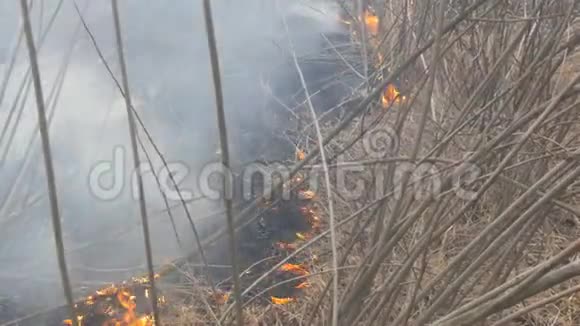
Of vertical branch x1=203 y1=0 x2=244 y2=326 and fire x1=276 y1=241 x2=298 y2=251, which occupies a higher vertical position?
vertical branch x1=203 y1=0 x2=244 y2=326

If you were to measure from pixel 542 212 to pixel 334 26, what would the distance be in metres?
7.34

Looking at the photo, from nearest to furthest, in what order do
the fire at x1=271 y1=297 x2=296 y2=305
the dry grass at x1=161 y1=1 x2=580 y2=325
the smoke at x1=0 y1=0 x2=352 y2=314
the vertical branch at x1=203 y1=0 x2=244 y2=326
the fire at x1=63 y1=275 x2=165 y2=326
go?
the vertical branch at x1=203 y1=0 x2=244 y2=326
the dry grass at x1=161 y1=1 x2=580 y2=325
the fire at x1=63 y1=275 x2=165 y2=326
the fire at x1=271 y1=297 x2=296 y2=305
the smoke at x1=0 y1=0 x2=352 y2=314

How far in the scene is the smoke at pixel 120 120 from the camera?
13.6 feet

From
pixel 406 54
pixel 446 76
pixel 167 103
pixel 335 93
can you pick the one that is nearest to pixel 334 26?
pixel 335 93

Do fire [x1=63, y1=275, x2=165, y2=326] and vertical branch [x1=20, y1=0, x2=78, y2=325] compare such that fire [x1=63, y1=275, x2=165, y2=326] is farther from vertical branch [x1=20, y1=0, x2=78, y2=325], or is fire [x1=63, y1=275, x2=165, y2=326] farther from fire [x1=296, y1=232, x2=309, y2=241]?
vertical branch [x1=20, y1=0, x2=78, y2=325]

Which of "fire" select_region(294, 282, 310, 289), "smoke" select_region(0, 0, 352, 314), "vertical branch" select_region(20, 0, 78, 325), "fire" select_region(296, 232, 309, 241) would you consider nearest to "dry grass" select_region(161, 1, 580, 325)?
"fire" select_region(294, 282, 310, 289)

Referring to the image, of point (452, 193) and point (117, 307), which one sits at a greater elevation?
point (452, 193)

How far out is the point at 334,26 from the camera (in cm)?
863

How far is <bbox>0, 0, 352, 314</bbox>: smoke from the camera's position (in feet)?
13.6

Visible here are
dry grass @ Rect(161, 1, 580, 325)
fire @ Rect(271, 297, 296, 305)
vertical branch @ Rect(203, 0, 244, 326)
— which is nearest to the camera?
vertical branch @ Rect(203, 0, 244, 326)

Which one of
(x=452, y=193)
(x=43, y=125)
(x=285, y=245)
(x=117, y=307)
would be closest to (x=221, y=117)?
(x=43, y=125)

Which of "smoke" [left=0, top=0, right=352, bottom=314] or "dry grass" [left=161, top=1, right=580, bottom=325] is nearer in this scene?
"dry grass" [left=161, top=1, right=580, bottom=325]

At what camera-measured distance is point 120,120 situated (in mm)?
5348

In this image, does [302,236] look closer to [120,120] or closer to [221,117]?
[120,120]
